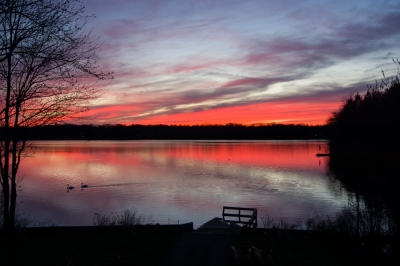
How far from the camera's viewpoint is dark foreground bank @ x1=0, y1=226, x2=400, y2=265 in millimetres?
10102

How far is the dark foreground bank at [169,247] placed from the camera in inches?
398

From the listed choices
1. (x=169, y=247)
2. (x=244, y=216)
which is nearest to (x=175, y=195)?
(x=244, y=216)

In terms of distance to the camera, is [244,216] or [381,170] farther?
[244,216]

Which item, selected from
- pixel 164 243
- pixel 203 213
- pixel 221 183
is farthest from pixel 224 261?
pixel 221 183

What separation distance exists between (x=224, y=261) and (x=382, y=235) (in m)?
7.41

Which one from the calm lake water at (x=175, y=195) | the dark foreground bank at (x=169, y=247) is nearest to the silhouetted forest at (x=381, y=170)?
the dark foreground bank at (x=169, y=247)

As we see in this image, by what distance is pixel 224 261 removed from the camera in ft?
32.4

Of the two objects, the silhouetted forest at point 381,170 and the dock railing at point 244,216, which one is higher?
the silhouetted forest at point 381,170

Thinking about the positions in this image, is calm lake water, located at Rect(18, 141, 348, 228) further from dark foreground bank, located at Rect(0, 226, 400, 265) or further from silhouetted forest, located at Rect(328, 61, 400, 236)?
dark foreground bank, located at Rect(0, 226, 400, 265)

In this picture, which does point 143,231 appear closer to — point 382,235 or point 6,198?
point 6,198

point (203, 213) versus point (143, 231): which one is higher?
point (143, 231)

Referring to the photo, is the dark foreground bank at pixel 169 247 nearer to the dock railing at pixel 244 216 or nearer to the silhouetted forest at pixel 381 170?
the silhouetted forest at pixel 381 170

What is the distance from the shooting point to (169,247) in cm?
1100

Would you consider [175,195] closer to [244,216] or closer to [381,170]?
[244,216]
